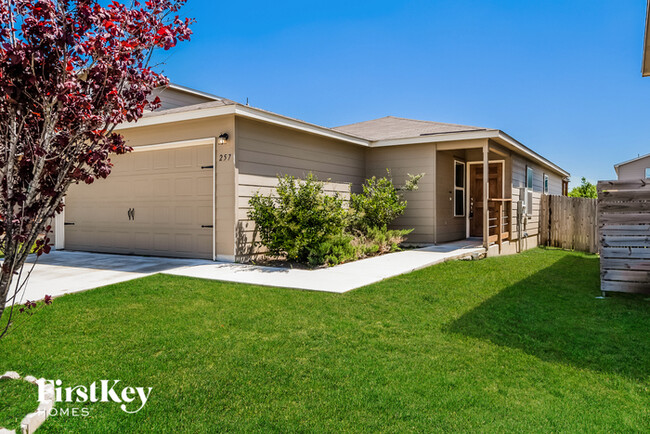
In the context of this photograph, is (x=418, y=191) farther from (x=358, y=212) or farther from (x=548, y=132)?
(x=548, y=132)

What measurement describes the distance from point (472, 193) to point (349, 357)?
32.2 feet

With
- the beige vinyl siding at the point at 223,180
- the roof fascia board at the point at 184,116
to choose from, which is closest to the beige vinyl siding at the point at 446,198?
the beige vinyl siding at the point at 223,180

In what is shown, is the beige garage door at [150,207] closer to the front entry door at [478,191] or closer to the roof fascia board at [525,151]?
the roof fascia board at [525,151]

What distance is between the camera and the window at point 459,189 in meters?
11.0

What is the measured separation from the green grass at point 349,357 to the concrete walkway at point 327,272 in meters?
0.44

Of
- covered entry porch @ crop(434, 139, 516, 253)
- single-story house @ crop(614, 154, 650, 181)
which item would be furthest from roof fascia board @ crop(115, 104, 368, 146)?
single-story house @ crop(614, 154, 650, 181)

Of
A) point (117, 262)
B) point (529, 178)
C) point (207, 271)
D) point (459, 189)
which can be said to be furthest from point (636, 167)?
point (117, 262)

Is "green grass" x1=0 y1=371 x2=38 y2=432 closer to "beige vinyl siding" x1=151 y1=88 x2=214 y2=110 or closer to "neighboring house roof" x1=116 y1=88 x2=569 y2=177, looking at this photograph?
"neighboring house roof" x1=116 y1=88 x2=569 y2=177

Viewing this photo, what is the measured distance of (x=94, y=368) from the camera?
9.62 feet

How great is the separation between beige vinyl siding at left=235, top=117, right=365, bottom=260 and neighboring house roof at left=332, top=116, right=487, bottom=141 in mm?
1457

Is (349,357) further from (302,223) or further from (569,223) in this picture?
(569,223)

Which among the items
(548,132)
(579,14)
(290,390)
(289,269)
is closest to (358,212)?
(289,269)

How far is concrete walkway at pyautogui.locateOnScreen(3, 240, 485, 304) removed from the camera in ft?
17.9

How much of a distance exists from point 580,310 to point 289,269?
156 inches
